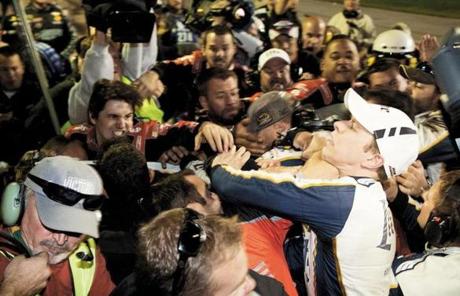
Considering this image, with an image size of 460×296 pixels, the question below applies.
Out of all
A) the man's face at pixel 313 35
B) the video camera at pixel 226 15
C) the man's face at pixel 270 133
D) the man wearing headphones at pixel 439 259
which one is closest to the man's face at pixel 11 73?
the video camera at pixel 226 15

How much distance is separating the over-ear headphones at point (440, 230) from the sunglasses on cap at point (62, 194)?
1507 millimetres

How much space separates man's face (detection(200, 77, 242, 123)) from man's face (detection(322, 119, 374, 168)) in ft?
7.27

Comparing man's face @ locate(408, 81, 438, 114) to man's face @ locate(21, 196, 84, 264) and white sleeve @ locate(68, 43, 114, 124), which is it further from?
man's face @ locate(21, 196, 84, 264)

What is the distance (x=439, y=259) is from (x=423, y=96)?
8.50 feet

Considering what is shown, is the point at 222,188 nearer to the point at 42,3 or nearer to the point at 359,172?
the point at 359,172

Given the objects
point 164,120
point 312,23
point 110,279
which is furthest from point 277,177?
point 312,23

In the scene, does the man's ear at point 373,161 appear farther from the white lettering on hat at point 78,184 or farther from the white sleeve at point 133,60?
the white sleeve at point 133,60

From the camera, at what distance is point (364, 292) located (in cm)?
290

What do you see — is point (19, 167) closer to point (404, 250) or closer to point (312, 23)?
point (404, 250)

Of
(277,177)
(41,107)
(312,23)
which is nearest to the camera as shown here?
(277,177)

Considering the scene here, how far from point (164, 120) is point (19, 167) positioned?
7.43 ft

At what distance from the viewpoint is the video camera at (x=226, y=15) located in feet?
26.0

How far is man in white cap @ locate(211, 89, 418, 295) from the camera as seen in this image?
109 inches

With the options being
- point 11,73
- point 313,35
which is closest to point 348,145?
point 11,73
